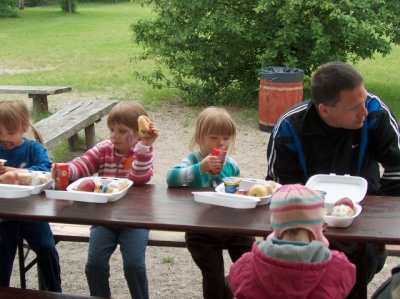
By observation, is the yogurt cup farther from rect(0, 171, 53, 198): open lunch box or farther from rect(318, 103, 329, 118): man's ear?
rect(0, 171, 53, 198): open lunch box

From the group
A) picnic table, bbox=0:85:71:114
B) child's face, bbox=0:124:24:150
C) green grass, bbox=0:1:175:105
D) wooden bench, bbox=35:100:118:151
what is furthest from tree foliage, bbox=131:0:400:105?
child's face, bbox=0:124:24:150

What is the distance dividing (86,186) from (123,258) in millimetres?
479

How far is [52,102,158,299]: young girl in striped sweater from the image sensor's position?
3.12 metres

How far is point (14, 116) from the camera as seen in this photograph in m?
3.32

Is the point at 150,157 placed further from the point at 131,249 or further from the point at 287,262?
the point at 287,262

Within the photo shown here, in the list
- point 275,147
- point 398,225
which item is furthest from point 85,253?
point 398,225

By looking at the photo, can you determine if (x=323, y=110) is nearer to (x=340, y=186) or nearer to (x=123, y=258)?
(x=340, y=186)

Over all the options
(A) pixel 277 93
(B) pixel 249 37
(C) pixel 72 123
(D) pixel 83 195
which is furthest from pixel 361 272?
(B) pixel 249 37

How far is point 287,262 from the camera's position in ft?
6.61

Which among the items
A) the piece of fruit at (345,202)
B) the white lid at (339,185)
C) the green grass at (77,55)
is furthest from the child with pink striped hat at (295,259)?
the green grass at (77,55)

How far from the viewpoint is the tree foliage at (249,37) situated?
28.8 feet

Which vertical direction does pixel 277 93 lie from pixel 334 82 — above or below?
below

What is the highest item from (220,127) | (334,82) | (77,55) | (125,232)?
(334,82)

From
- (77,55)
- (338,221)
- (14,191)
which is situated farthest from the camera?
(77,55)
